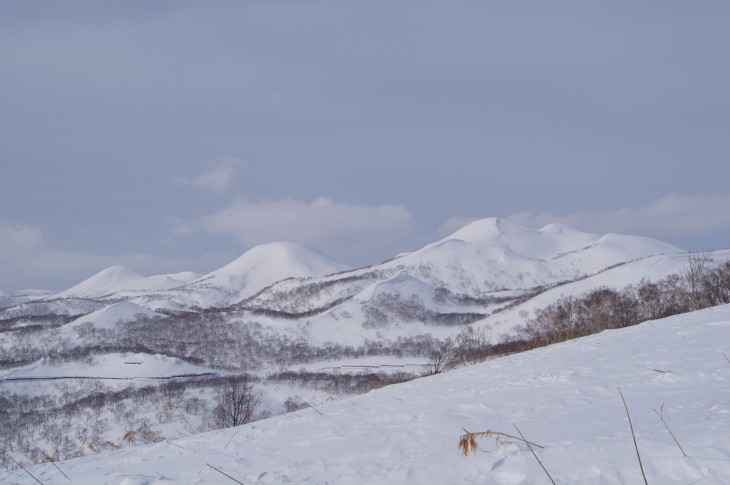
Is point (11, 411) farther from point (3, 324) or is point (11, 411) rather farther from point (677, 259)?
point (677, 259)

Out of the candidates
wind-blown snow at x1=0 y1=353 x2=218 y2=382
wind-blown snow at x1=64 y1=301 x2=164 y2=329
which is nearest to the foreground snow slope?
wind-blown snow at x1=0 y1=353 x2=218 y2=382

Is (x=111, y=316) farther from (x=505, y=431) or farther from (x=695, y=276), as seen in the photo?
(x=505, y=431)

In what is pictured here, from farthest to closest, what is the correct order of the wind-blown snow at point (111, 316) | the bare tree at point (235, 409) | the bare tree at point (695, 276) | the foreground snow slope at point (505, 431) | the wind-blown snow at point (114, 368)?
the wind-blown snow at point (111, 316), the wind-blown snow at point (114, 368), the bare tree at point (695, 276), the bare tree at point (235, 409), the foreground snow slope at point (505, 431)

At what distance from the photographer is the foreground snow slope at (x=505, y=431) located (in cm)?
381

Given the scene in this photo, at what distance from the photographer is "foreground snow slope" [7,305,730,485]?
381 cm

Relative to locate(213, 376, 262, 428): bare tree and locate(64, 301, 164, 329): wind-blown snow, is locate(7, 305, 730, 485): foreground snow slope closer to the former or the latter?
locate(213, 376, 262, 428): bare tree

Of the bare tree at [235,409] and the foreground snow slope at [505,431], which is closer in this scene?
the foreground snow slope at [505,431]

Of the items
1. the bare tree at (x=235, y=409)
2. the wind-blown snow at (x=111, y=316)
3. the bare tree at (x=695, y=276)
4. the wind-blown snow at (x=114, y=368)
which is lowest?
the bare tree at (x=235, y=409)

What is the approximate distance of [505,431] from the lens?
5266 mm

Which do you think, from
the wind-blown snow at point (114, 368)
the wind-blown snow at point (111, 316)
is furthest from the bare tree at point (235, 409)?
the wind-blown snow at point (111, 316)

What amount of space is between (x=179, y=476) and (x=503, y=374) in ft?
18.9

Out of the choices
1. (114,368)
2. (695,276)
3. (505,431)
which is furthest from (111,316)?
(505,431)

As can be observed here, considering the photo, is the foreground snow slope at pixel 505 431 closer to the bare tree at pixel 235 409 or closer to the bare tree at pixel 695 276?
the bare tree at pixel 235 409

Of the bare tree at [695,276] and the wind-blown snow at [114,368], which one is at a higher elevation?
the bare tree at [695,276]
